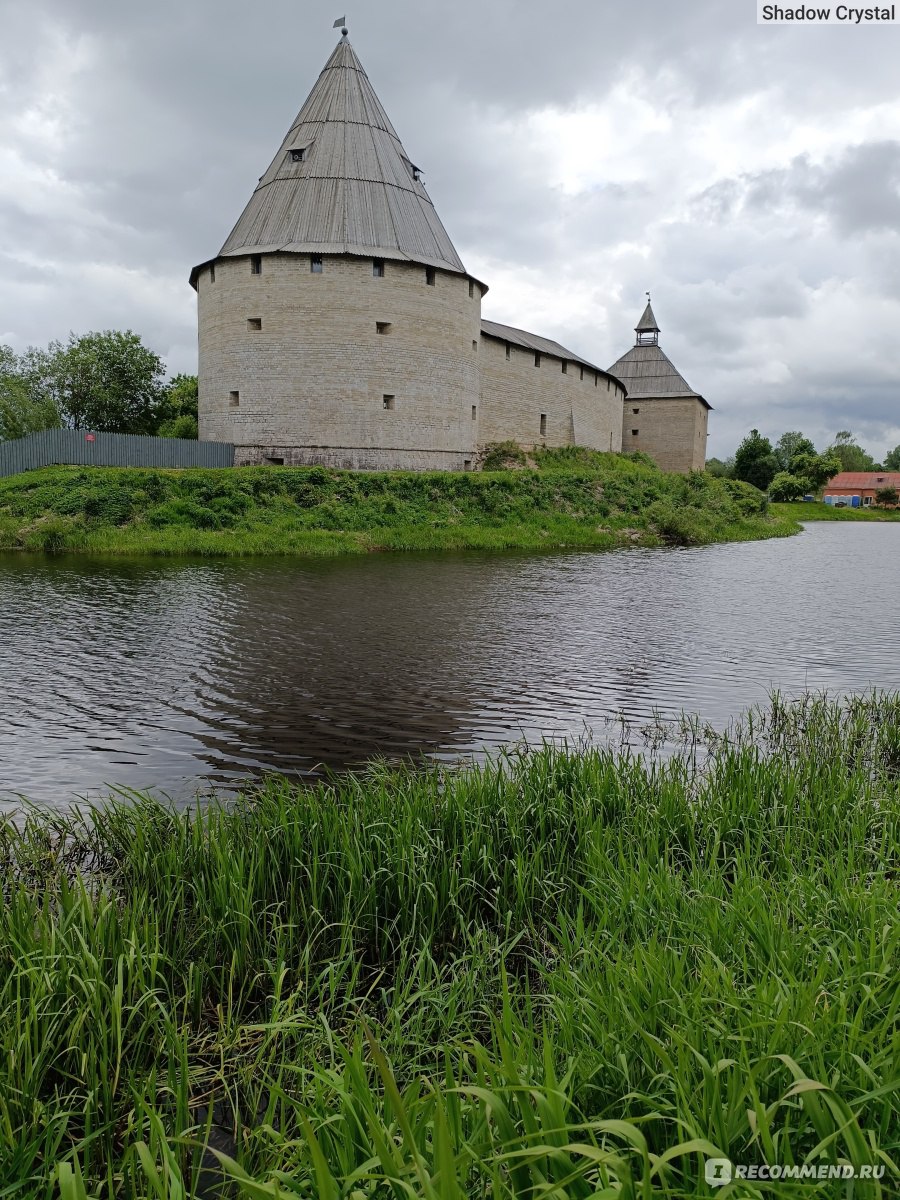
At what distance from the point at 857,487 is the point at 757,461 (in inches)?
1027

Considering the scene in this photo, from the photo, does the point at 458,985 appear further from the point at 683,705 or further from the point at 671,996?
the point at 683,705

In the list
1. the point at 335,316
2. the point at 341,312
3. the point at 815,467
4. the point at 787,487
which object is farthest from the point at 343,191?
the point at 815,467

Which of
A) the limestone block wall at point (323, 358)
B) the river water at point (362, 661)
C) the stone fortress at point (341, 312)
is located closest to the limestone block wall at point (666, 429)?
the stone fortress at point (341, 312)

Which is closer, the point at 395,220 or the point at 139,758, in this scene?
the point at 139,758

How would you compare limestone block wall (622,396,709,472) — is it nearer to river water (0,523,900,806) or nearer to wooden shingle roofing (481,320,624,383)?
wooden shingle roofing (481,320,624,383)

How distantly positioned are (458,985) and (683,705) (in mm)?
5379

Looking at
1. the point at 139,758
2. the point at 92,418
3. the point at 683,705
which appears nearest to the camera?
the point at 139,758

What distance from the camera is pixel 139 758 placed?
6281mm

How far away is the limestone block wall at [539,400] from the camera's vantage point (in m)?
37.7

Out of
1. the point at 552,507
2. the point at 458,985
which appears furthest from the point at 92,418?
the point at 458,985

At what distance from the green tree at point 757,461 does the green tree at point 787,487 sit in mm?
1842

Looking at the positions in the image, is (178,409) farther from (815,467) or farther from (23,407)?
(815,467)

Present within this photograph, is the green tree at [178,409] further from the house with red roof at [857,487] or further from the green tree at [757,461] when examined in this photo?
the house with red roof at [857,487]

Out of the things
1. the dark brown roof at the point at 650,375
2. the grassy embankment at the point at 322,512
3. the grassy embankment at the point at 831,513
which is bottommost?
the grassy embankment at the point at 322,512
